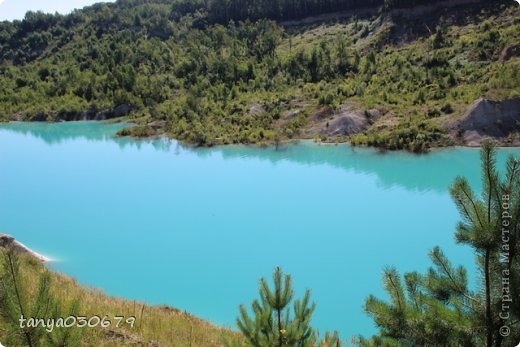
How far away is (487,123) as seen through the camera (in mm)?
31469

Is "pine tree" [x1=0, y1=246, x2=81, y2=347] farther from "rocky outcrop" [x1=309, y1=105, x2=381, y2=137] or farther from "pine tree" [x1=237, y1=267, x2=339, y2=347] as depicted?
"rocky outcrop" [x1=309, y1=105, x2=381, y2=137]

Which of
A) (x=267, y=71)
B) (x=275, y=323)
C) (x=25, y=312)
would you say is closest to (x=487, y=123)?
(x=267, y=71)

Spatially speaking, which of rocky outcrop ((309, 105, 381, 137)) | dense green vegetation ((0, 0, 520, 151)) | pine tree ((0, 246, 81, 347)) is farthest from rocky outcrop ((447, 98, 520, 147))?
pine tree ((0, 246, 81, 347))

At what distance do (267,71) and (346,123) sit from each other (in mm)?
22652

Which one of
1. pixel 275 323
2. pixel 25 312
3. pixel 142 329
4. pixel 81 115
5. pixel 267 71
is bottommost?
pixel 142 329

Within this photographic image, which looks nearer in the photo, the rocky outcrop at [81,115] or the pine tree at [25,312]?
the pine tree at [25,312]

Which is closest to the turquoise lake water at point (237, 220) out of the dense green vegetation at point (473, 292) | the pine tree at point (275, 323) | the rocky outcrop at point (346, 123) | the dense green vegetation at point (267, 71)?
the rocky outcrop at point (346, 123)

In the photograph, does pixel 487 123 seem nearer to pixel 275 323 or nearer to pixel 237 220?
pixel 237 220

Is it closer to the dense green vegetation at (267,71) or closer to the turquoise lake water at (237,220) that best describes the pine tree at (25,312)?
the turquoise lake water at (237,220)

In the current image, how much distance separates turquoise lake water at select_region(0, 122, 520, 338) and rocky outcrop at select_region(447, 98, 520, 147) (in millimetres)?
2076

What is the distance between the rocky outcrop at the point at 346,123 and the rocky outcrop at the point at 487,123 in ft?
20.4

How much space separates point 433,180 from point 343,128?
39.8 ft

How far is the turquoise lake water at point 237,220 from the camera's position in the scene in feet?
50.0

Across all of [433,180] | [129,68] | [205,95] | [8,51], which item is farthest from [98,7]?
[433,180]
